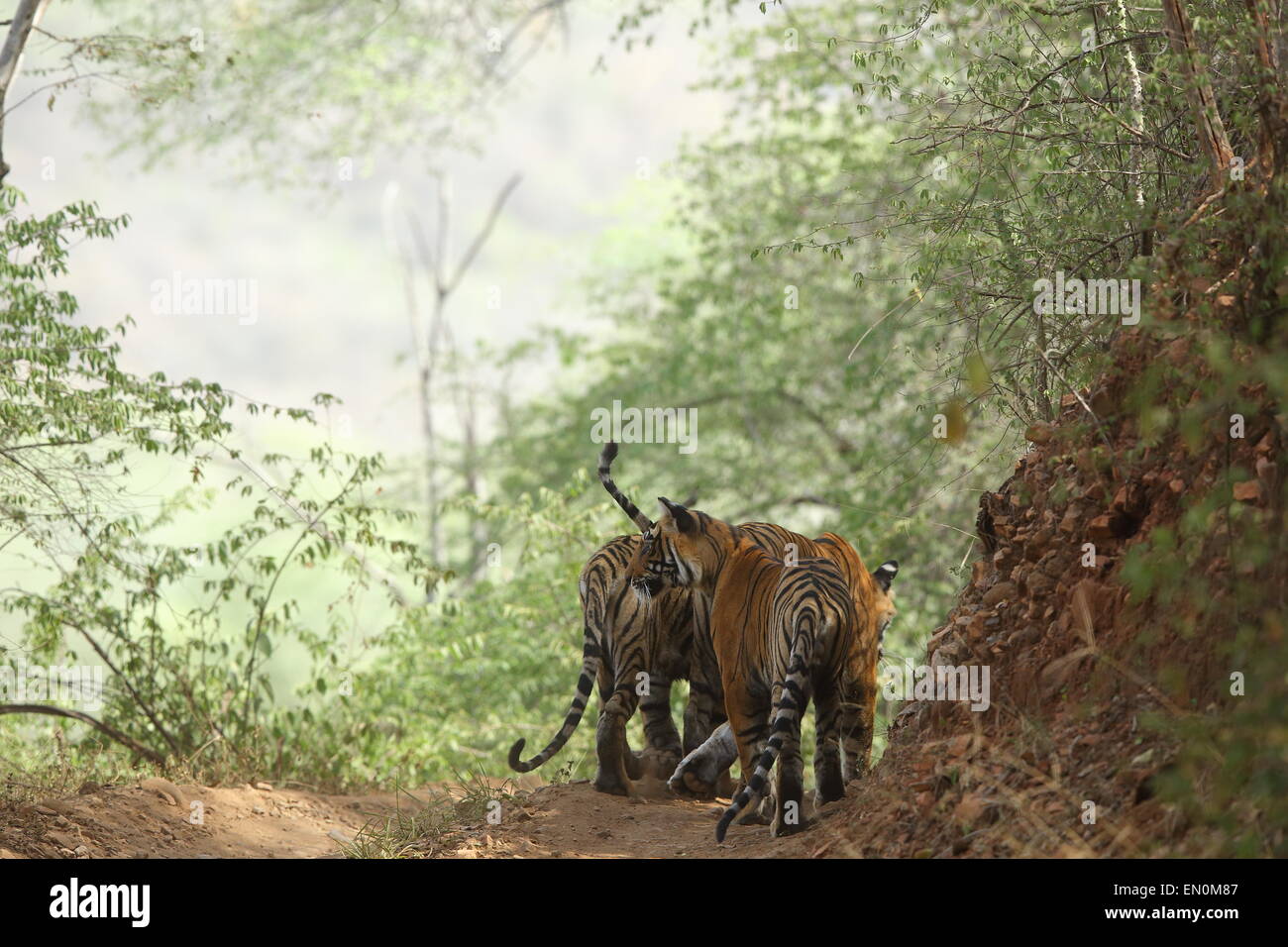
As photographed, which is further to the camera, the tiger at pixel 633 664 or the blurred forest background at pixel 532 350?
the tiger at pixel 633 664

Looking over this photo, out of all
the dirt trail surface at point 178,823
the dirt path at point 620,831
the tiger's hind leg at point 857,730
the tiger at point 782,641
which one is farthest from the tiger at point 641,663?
the dirt trail surface at point 178,823

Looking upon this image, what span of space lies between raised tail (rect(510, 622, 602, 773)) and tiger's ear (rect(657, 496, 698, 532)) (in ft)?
3.72

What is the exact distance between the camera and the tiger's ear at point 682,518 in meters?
6.78

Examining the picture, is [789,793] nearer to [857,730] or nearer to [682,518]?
[857,730]

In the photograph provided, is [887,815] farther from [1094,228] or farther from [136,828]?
[136,828]

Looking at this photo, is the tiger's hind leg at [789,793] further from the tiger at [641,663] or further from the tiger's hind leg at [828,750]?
the tiger at [641,663]

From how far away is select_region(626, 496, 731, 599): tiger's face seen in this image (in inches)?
269

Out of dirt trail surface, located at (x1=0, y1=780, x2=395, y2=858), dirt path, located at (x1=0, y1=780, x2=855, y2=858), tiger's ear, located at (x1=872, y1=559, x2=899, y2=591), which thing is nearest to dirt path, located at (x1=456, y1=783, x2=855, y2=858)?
dirt path, located at (x1=0, y1=780, x2=855, y2=858)

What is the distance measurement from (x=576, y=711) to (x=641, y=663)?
0.50 metres

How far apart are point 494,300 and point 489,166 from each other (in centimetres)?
3404

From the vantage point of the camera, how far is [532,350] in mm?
21359

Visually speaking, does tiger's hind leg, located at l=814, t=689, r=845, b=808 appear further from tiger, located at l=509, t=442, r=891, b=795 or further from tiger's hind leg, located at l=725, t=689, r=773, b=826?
tiger, located at l=509, t=442, r=891, b=795

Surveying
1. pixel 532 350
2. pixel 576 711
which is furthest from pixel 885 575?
pixel 532 350
